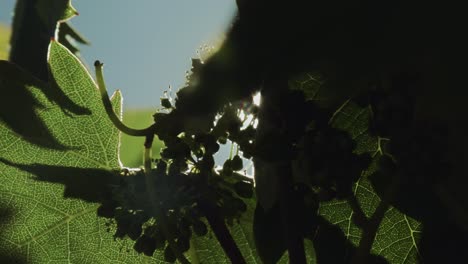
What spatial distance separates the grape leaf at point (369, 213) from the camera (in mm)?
1376

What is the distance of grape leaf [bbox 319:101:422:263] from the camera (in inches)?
54.2

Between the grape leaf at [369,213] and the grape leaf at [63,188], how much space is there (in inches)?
18.7

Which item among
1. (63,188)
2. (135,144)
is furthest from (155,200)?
(135,144)

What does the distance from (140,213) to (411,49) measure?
0.73 m

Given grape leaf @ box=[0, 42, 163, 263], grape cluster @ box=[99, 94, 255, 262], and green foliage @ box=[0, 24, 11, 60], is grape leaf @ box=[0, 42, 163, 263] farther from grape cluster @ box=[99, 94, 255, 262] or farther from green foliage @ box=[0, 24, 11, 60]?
green foliage @ box=[0, 24, 11, 60]

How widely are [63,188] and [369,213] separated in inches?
27.9

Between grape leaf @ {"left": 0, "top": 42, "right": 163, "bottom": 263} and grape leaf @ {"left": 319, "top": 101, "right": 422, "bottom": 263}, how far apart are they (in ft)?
1.56

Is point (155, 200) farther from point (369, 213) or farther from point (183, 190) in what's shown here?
point (369, 213)

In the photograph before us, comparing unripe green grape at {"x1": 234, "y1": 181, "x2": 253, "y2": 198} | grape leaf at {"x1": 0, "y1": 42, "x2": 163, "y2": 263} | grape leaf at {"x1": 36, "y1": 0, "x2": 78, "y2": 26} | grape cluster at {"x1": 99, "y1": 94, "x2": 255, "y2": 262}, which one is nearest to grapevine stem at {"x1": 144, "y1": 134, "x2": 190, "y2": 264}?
grape cluster at {"x1": 99, "y1": 94, "x2": 255, "y2": 262}

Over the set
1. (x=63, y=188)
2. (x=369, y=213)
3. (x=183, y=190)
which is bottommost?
(x=63, y=188)

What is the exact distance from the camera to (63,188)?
5.48 feet

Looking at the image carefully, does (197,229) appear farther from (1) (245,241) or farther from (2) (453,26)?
(2) (453,26)

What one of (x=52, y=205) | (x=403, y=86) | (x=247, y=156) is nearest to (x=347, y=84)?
(x=403, y=86)

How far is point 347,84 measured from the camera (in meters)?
0.83
